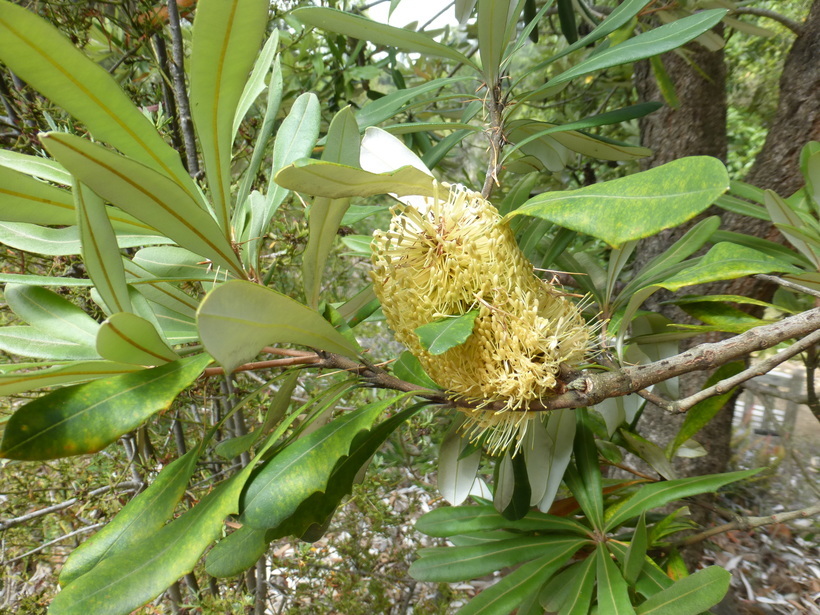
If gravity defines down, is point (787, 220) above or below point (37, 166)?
below

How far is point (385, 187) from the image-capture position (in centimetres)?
38

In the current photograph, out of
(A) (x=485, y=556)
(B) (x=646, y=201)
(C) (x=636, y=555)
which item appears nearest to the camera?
(B) (x=646, y=201)

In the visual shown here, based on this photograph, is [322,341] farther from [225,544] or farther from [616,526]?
[616,526]

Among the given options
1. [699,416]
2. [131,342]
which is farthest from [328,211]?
[699,416]

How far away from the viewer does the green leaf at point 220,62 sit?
324 mm

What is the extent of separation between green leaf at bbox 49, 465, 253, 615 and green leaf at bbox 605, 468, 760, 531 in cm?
47

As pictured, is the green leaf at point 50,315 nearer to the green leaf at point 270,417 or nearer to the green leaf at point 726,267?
the green leaf at point 270,417

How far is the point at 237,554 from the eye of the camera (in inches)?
17.4

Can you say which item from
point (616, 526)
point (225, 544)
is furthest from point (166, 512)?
point (616, 526)

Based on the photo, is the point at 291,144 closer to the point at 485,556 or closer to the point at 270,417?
the point at 270,417

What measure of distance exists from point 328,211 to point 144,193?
0.15m

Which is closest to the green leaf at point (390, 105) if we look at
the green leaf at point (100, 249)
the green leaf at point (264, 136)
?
the green leaf at point (264, 136)

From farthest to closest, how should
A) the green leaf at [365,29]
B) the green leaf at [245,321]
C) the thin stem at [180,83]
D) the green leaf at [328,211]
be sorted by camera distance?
the thin stem at [180,83]
the green leaf at [365,29]
the green leaf at [328,211]
the green leaf at [245,321]

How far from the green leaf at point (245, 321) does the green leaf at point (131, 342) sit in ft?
0.28
